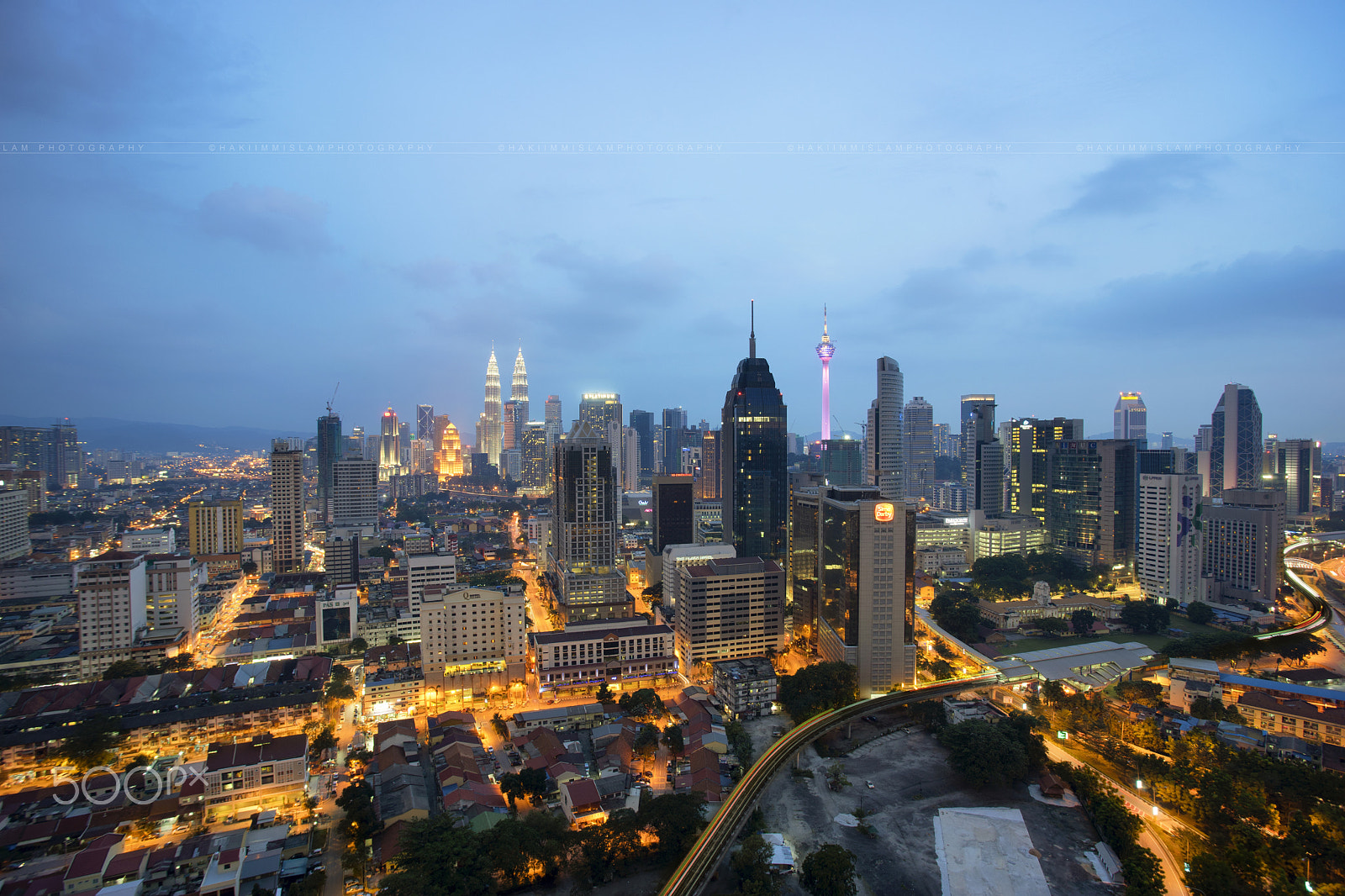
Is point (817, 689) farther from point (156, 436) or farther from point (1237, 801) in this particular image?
point (156, 436)

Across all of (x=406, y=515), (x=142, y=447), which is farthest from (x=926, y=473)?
(x=142, y=447)

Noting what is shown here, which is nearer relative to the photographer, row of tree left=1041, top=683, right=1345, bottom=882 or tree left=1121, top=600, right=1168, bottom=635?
row of tree left=1041, top=683, right=1345, bottom=882

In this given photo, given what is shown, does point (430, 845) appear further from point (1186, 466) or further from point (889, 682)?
point (1186, 466)

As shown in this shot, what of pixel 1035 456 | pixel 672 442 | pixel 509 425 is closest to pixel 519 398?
pixel 509 425

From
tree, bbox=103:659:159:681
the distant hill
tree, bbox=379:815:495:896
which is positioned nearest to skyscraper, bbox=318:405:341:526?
the distant hill

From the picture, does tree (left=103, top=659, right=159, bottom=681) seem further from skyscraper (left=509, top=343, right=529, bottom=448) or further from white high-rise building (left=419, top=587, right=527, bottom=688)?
skyscraper (left=509, top=343, right=529, bottom=448)

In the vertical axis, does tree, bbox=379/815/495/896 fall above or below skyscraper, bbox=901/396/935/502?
below
